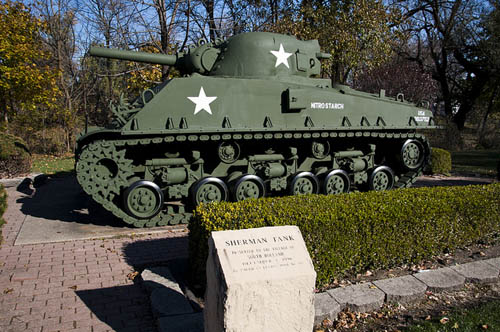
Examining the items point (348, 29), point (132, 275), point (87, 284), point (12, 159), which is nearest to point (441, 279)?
point (132, 275)

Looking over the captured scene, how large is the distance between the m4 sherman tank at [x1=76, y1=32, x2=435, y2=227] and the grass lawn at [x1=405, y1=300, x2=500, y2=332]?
4.88 meters

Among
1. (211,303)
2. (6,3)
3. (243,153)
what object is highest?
(6,3)

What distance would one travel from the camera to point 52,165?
1816 cm

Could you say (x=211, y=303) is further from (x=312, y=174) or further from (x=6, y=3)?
(x=6, y=3)

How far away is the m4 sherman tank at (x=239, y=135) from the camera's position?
7.88 meters

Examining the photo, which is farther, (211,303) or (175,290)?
(175,290)

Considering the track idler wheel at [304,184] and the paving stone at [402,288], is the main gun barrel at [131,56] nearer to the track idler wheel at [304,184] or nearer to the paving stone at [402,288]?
the track idler wheel at [304,184]

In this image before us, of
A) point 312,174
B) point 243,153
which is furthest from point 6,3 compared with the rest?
point 312,174

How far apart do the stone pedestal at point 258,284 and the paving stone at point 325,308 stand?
838 millimetres

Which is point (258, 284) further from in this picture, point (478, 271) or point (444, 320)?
point (478, 271)

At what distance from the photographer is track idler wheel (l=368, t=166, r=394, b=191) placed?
10414mm

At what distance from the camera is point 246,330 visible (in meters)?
3.45

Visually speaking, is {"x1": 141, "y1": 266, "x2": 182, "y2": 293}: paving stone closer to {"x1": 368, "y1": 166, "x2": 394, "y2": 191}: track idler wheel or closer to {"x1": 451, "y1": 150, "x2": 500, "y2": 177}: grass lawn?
{"x1": 368, "y1": 166, "x2": 394, "y2": 191}: track idler wheel

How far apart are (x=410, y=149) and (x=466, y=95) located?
24.5 metres
